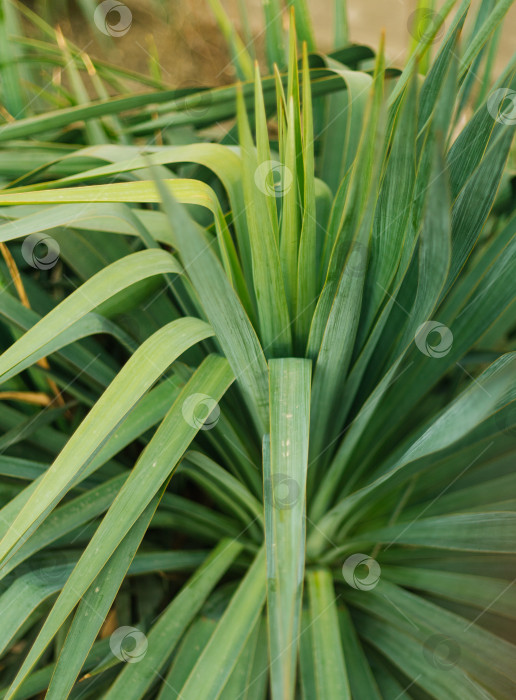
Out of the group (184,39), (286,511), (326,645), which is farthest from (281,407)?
(184,39)

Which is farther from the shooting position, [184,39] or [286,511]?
[184,39]

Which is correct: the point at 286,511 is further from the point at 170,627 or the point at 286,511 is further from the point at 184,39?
the point at 184,39

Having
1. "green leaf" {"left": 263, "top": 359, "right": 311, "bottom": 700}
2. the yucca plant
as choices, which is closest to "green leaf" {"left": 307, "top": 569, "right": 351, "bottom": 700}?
the yucca plant

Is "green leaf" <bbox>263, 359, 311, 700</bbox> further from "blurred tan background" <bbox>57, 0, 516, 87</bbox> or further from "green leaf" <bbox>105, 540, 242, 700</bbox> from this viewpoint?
"blurred tan background" <bbox>57, 0, 516, 87</bbox>

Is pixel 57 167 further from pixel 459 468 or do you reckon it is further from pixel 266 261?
pixel 459 468

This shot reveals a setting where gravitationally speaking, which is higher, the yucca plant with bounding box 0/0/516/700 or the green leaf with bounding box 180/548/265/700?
the yucca plant with bounding box 0/0/516/700

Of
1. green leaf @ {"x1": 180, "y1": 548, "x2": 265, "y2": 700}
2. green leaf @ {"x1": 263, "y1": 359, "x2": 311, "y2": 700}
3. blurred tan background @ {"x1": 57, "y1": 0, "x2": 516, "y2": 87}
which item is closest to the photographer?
green leaf @ {"x1": 263, "y1": 359, "x2": 311, "y2": 700}

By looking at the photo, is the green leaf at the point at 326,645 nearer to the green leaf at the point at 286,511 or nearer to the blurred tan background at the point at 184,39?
the green leaf at the point at 286,511

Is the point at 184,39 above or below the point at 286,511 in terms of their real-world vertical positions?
above
